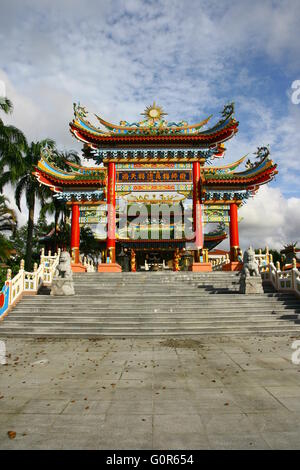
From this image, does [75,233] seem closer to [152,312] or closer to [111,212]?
[111,212]

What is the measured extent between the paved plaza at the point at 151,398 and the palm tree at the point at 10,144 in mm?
12077

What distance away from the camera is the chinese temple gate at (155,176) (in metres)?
18.6

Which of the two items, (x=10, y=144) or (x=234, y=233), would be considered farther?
(x=234, y=233)

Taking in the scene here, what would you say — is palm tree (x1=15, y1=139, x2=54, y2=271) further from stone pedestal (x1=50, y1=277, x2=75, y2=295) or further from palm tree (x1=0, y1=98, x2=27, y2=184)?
stone pedestal (x1=50, y1=277, x2=75, y2=295)

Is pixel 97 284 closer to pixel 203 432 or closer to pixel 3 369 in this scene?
pixel 3 369

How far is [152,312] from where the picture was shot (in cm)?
1062

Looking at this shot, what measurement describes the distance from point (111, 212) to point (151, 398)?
1519cm

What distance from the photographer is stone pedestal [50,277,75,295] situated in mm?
12203

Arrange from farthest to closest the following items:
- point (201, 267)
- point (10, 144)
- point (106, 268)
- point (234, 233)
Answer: point (234, 233) < point (201, 267) < point (106, 268) < point (10, 144)

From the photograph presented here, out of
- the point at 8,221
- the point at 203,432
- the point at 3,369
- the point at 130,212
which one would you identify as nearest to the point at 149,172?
the point at 130,212

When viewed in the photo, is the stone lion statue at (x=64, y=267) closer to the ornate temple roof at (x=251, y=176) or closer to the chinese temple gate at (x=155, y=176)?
the chinese temple gate at (x=155, y=176)

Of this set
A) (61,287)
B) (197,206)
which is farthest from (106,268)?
(197,206)

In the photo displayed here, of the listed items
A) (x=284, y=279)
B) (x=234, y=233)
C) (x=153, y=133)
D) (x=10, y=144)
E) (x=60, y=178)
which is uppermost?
(x=153, y=133)

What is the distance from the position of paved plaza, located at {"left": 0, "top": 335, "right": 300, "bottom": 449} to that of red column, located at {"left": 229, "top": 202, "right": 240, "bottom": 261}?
36.0 feet
